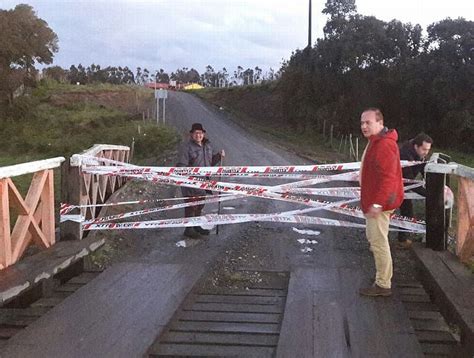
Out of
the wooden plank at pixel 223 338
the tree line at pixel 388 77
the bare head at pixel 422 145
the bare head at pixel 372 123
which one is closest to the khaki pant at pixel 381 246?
the bare head at pixel 372 123

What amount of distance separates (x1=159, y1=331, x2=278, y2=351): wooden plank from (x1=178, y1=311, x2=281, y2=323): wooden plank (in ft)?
1.00

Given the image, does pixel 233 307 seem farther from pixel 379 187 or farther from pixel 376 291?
pixel 379 187

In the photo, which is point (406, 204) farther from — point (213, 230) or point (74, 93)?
point (74, 93)

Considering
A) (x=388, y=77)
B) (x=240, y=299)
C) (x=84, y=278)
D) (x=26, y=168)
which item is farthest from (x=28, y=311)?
(x=388, y=77)

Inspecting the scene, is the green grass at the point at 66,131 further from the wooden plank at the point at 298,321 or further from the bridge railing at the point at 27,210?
the wooden plank at the point at 298,321

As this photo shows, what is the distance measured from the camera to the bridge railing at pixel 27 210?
488 cm

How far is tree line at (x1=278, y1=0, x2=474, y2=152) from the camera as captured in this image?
30.1 metres

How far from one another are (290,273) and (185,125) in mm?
30546

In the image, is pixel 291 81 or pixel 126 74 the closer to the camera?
pixel 291 81

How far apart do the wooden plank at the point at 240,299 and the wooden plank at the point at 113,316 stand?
19cm

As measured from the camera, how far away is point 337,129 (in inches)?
1431

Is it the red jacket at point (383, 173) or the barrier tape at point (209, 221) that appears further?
the barrier tape at point (209, 221)

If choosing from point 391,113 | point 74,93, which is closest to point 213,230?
point 391,113

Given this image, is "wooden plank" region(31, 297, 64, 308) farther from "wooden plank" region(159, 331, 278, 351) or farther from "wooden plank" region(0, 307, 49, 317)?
"wooden plank" region(159, 331, 278, 351)
